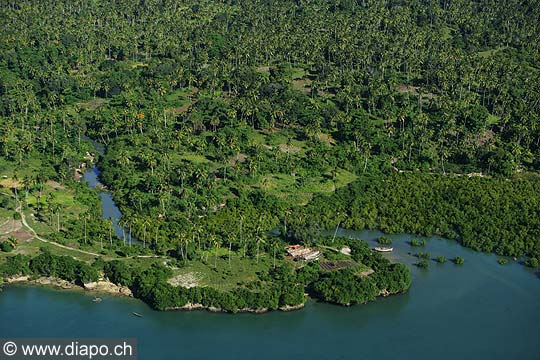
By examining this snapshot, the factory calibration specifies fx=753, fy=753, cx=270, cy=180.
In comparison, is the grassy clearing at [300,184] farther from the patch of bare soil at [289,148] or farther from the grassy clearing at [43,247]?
the grassy clearing at [43,247]

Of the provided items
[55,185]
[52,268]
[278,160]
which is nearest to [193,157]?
[278,160]

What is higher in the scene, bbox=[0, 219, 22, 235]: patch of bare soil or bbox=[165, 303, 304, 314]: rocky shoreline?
bbox=[0, 219, 22, 235]: patch of bare soil

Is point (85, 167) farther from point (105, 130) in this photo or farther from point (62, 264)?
point (62, 264)

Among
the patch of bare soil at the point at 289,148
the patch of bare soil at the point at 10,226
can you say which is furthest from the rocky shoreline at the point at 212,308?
the patch of bare soil at the point at 289,148

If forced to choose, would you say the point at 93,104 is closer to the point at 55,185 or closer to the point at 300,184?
the point at 55,185

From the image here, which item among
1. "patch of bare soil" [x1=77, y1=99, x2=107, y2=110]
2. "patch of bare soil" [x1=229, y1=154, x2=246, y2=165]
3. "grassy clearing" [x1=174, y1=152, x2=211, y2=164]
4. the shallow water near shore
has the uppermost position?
"patch of bare soil" [x1=77, y1=99, x2=107, y2=110]

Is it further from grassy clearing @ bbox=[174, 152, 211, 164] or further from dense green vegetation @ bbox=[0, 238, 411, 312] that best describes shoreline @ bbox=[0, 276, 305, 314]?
grassy clearing @ bbox=[174, 152, 211, 164]

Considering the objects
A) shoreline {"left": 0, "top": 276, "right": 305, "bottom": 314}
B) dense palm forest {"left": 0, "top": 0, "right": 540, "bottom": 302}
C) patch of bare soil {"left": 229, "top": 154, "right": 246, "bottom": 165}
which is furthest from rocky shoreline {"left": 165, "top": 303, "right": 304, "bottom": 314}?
patch of bare soil {"left": 229, "top": 154, "right": 246, "bottom": 165}

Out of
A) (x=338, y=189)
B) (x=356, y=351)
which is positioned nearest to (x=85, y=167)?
(x=338, y=189)

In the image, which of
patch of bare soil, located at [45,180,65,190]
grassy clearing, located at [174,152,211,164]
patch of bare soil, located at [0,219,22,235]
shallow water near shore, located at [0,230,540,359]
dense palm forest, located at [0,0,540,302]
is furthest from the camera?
grassy clearing, located at [174,152,211,164]
